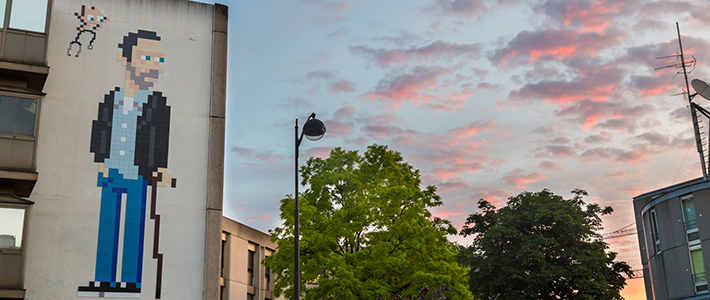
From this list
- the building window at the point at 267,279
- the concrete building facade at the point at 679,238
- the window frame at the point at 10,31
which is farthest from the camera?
the building window at the point at 267,279

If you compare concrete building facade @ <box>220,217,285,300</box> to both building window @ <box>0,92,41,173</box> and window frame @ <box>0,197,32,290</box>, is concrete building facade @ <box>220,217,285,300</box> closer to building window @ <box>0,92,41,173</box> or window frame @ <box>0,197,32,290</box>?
building window @ <box>0,92,41,173</box>

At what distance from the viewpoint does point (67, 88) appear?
23516 millimetres

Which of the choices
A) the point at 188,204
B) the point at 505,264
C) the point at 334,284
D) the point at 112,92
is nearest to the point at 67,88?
the point at 112,92

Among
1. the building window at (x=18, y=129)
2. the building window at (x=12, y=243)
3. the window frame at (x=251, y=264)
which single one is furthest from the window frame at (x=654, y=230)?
the building window at (x=12, y=243)

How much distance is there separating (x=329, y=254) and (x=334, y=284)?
8.24 ft

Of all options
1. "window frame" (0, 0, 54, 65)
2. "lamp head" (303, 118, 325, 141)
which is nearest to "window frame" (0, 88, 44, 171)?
"window frame" (0, 0, 54, 65)

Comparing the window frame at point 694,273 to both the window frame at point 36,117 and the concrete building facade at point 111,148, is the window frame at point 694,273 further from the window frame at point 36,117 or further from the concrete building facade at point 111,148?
the window frame at point 36,117

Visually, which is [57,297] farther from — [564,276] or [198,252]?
[564,276]

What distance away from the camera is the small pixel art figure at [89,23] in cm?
→ 2423

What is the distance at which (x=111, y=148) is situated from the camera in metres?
23.3

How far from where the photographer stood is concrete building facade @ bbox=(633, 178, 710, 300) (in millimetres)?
44281

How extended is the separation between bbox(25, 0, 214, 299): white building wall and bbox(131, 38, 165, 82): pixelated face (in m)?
0.30

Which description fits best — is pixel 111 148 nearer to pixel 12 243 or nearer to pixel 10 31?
pixel 12 243

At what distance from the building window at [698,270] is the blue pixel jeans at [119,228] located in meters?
38.3
